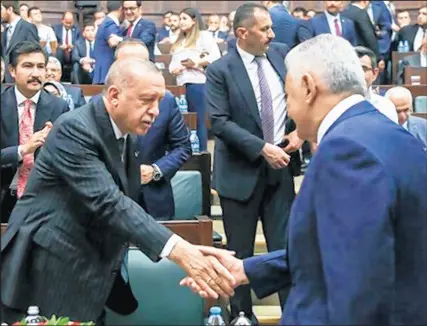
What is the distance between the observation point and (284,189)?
4273mm

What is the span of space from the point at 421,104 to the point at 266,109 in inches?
135

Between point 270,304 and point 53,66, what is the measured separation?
3.04 meters

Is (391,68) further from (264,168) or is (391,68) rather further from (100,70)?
(264,168)

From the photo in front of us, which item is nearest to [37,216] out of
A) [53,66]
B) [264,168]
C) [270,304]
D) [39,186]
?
[39,186]

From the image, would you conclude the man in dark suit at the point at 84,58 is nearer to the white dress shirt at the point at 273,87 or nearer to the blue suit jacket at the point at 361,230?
the white dress shirt at the point at 273,87

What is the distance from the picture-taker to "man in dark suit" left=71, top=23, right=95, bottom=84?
10.1 meters

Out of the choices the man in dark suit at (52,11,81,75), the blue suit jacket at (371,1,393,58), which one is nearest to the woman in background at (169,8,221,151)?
the blue suit jacket at (371,1,393,58)

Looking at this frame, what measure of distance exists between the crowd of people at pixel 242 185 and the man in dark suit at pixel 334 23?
10.6ft

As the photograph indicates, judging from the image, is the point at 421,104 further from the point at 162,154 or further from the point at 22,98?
the point at 22,98

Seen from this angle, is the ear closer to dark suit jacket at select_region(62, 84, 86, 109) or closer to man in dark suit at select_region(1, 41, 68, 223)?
man in dark suit at select_region(1, 41, 68, 223)

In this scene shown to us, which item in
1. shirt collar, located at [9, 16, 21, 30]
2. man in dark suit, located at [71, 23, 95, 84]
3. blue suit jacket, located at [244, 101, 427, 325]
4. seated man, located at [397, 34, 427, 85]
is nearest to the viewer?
blue suit jacket, located at [244, 101, 427, 325]

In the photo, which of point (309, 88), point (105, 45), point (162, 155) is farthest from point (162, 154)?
point (105, 45)

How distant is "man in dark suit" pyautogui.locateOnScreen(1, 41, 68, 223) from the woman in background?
9.63 ft

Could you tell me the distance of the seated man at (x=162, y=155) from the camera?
4.28 meters
